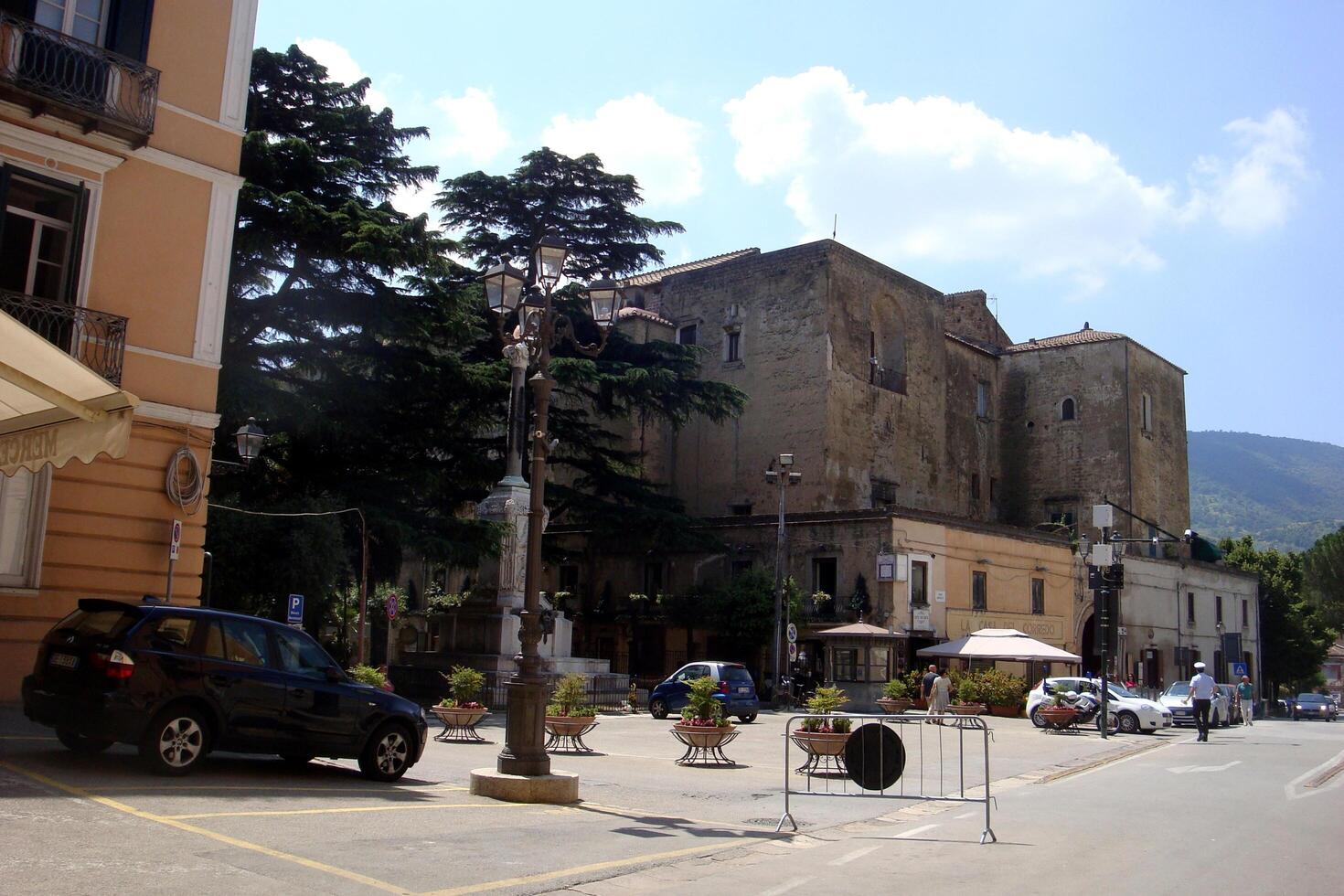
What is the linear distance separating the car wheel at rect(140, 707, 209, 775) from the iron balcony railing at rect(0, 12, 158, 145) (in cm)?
857

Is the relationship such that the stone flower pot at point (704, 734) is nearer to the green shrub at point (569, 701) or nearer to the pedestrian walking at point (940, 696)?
the green shrub at point (569, 701)

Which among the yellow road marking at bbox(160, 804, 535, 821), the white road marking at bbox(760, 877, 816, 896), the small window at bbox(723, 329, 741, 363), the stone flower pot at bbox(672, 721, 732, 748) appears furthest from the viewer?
the small window at bbox(723, 329, 741, 363)

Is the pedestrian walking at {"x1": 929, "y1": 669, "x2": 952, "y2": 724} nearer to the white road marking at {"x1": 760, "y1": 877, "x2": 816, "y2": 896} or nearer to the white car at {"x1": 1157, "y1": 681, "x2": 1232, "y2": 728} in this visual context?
the white car at {"x1": 1157, "y1": 681, "x2": 1232, "y2": 728}

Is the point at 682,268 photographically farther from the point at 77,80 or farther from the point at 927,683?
the point at 77,80

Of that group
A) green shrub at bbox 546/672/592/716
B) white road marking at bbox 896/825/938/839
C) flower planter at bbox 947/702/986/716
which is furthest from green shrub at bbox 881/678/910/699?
white road marking at bbox 896/825/938/839

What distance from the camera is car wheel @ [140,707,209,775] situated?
391 inches

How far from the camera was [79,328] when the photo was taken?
49.0 feet

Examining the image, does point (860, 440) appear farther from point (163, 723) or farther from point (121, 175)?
point (163, 723)

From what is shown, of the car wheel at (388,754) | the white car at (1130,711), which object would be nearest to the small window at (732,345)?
the white car at (1130,711)

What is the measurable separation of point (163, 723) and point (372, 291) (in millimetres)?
17430

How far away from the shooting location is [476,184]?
126 ft

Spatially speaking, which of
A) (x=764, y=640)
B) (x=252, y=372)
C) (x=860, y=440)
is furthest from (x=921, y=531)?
(x=252, y=372)

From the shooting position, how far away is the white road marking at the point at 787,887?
7730 millimetres

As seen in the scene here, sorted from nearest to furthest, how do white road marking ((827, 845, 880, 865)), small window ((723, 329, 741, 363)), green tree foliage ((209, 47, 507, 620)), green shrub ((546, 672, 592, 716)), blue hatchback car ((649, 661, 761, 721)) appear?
white road marking ((827, 845, 880, 865))
green shrub ((546, 672, 592, 716))
green tree foliage ((209, 47, 507, 620))
blue hatchback car ((649, 661, 761, 721))
small window ((723, 329, 741, 363))
